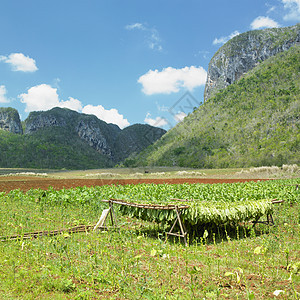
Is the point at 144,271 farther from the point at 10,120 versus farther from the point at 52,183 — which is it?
the point at 10,120

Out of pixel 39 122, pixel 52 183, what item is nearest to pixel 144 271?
pixel 52 183

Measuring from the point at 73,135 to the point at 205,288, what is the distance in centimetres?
20400

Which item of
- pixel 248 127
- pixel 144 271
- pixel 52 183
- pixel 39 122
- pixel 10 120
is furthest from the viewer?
pixel 10 120

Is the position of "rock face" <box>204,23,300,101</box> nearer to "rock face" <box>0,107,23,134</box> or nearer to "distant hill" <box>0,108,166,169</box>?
"distant hill" <box>0,108,166,169</box>

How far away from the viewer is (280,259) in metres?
6.68

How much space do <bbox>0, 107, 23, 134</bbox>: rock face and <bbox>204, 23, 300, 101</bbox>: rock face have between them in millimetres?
139143

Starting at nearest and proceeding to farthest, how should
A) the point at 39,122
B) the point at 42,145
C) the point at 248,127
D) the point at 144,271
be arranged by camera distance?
the point at 144,271
the point at 248,127
the point at 42,145
the point at 39,122

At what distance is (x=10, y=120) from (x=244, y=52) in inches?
6565

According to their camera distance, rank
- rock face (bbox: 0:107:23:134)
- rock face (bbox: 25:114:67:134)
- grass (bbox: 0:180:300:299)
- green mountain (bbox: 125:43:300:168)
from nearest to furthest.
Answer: grass (bbox: 0:180:300:299)
green mountain (bbox: 125:43:300:168)
rock face (bbox: 0:107:23:134)
rock face (bbox: 25:114:67:134)

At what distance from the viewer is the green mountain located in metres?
74.3

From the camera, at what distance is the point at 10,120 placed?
18750 centimetres

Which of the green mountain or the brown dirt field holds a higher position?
the green mountain

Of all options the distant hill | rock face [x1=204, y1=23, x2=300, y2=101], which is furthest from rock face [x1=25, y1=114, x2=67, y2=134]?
rock face [x1=204, y1=23, x2=300, y2=101]

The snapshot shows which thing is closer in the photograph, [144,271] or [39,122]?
[144,271]
